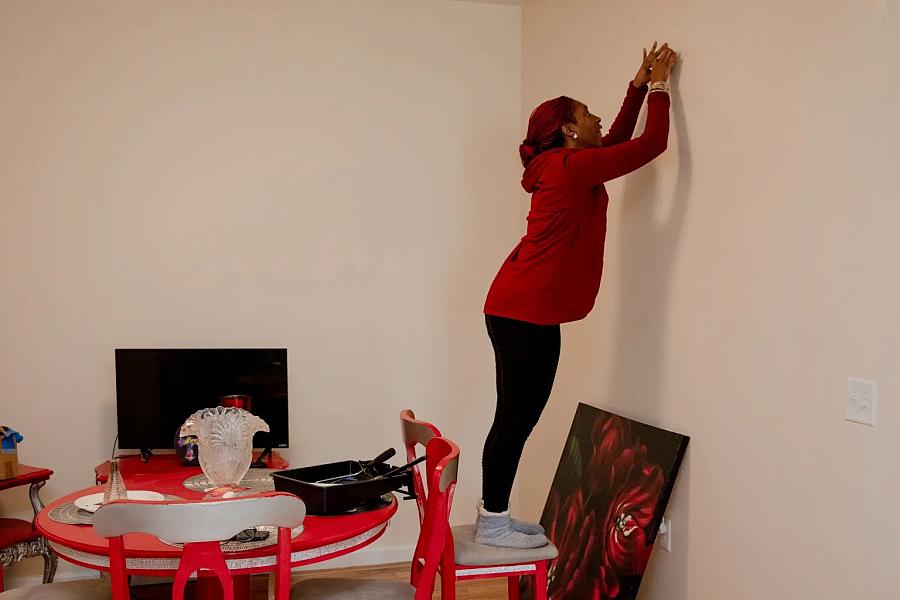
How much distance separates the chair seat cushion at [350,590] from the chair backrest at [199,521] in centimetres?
58

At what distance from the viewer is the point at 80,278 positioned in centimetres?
406

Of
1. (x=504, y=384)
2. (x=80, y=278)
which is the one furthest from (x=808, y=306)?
(x=80, y=278)

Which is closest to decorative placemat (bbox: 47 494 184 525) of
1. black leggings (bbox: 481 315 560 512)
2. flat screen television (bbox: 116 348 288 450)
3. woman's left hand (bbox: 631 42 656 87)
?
black leggings (bbox: 481 315 560 512)

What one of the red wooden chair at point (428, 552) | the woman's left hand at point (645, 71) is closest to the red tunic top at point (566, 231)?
the woman's left hand at point (645, 71)

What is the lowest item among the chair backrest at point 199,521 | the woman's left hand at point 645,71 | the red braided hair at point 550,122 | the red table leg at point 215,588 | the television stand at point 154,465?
the red table leg at point 215,588

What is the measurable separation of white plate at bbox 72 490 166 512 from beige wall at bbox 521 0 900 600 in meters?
1.79

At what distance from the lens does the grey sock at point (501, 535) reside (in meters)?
2.77

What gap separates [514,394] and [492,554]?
21.7 inches

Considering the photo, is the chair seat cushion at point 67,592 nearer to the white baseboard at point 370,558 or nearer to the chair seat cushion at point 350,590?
the chair seat cushion at point 350,590

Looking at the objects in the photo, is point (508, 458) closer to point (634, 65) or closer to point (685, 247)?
point (685, 247)

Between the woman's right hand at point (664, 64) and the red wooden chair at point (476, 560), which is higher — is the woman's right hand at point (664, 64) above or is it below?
above

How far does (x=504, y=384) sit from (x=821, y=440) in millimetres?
1065

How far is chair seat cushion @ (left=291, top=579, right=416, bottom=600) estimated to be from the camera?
254 centimetres

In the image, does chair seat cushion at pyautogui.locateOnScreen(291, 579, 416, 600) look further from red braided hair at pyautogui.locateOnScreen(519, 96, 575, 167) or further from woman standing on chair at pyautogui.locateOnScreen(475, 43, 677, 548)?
red braided hair at pyautogui.locateOnScreen(519, 96, 575, 167)
